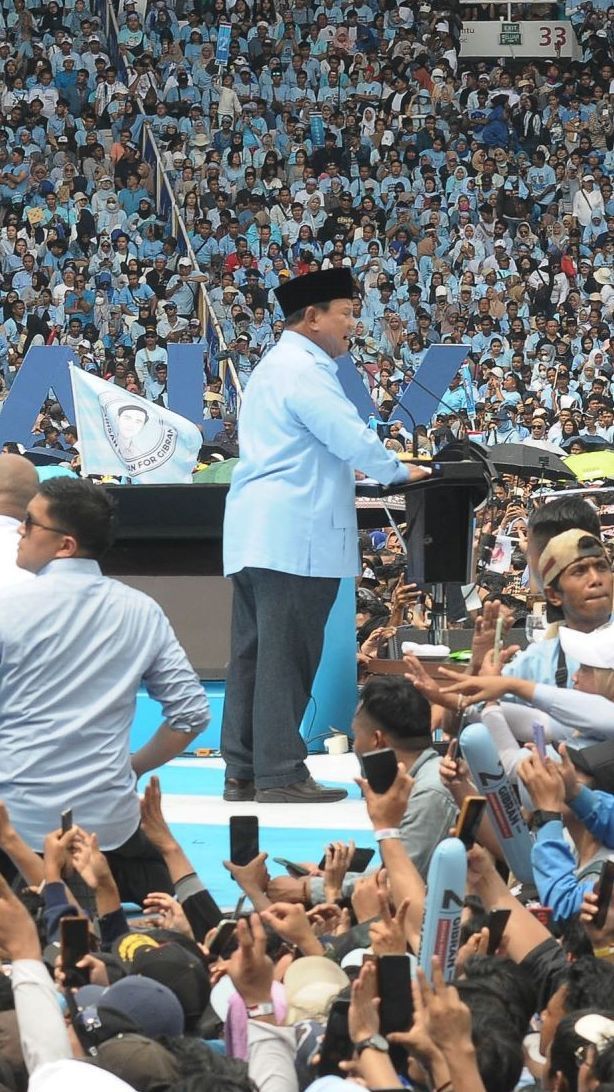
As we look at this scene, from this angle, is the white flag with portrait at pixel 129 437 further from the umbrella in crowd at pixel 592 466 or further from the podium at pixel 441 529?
the umbrella in crowd at pixel 592 466

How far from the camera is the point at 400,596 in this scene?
7082 mm

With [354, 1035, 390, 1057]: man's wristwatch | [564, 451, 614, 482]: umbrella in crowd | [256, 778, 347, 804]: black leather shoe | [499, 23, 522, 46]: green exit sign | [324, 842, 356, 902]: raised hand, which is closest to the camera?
[354, 1035, 390, 1057]: man's wristwatch

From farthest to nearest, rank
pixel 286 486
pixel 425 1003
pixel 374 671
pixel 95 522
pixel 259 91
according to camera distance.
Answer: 1. pixel 259 91
2. pixel 374 671
3. pixel 286 486
4. pixel 95 522
5. pixel 425 1003

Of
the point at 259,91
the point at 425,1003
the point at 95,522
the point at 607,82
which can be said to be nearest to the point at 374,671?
the point at 95,522

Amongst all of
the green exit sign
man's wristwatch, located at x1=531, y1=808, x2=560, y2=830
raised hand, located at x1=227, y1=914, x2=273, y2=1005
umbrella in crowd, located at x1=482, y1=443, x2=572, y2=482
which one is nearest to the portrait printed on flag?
umbrella in crowd, located at x1=482, y1=443, x2=572, y2=482

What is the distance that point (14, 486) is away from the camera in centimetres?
434

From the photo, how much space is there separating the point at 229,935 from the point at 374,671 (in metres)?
3.57

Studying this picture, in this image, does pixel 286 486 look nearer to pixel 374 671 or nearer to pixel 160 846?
pixel 374 671

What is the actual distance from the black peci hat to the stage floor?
4.72 feet

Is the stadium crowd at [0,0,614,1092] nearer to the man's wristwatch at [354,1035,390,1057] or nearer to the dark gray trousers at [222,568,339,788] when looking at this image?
the man's wristwatch at [354,1035,390,1057]

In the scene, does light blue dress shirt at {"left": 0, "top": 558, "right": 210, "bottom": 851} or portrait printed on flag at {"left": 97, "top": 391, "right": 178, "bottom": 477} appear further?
portrait printed on flag at {"left": 97, "top": 391, "right": 178, "bottom": 477}

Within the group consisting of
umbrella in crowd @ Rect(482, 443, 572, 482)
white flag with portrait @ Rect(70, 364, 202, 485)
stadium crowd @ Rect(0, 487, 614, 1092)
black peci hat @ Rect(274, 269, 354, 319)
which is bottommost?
stadium crowd @ Rect(0, 487, 614, 1092)

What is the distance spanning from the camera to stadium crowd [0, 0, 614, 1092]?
98.4 inches

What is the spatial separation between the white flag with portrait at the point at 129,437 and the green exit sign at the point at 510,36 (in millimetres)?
19407
